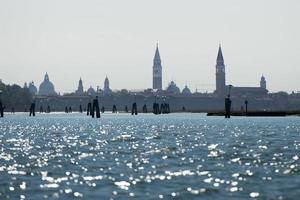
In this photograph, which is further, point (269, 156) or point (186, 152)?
point (186, 152)

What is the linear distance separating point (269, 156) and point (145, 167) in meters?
8.76

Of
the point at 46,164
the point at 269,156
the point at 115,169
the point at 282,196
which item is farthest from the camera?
the point at 269,156

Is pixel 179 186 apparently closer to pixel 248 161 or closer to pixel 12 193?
pixel 12 193

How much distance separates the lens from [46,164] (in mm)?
33125

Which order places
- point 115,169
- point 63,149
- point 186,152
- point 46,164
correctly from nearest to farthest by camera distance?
point 115,169 < point 46,164 < point 186,152 < point 63,149

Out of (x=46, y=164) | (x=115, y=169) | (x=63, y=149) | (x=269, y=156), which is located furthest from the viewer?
(x=63, y=149)

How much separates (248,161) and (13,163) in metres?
11.4

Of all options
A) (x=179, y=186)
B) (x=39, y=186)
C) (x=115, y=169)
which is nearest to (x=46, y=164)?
(x=115, y=169)

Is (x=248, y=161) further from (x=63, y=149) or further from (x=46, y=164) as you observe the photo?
(x=63, y=149)

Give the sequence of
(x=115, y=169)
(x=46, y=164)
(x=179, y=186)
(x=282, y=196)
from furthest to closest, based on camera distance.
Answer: (x=46, y=164)
(x=115, y=169)
(x=179, y=186)
(x=282, y=196)

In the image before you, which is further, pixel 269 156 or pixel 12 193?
pixel 269 156

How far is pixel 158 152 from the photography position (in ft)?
132

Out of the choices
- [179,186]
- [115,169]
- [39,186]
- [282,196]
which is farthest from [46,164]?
[282,196]

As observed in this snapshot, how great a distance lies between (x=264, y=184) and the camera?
25.4 meters
